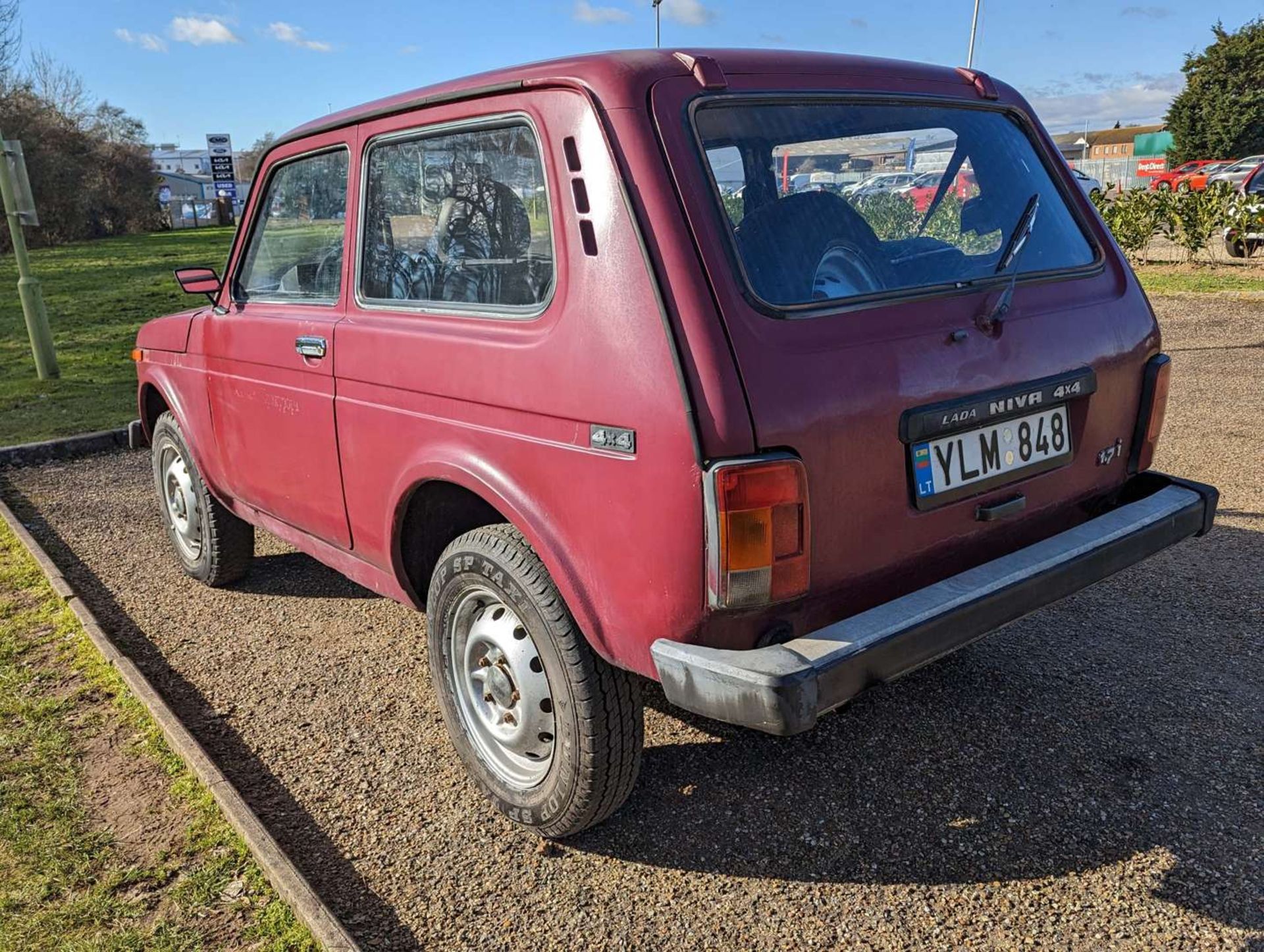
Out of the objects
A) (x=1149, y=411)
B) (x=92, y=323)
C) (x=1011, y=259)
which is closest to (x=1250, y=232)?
(x=1149, y=411)

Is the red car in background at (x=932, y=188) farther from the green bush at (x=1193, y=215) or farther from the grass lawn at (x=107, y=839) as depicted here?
the green bush at (x=1193, y=215)

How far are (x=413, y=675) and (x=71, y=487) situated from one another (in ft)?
13.4

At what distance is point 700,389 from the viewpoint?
6.95ft

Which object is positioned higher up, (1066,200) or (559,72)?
(559,72)

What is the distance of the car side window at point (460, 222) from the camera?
2.56 metres

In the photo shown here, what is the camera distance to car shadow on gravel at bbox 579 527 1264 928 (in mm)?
2598

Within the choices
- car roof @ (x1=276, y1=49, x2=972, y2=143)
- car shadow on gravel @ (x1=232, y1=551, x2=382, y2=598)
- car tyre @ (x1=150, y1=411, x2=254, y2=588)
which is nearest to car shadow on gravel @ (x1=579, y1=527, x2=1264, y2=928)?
car shadow on gravel @ (x1=232, y1=551, x2=382, y2=598)

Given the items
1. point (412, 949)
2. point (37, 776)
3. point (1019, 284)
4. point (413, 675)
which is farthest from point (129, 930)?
point (1019, 284)

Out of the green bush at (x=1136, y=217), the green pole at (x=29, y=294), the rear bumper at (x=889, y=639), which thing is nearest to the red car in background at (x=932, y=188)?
the rear bumper at (x=889, y=639)

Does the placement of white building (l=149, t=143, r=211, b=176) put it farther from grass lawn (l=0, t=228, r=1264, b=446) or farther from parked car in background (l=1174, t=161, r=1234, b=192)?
parked car in background (l=1174, t=161, r=1234, b=192)

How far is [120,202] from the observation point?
4050 cm

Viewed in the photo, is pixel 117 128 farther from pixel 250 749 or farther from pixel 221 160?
pixel 250 749

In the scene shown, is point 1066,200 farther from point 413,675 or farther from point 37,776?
point 37,776

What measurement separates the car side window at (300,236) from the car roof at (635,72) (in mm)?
294
